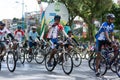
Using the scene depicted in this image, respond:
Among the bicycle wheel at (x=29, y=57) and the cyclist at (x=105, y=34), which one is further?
the bicycle wheel at (x=29, y=57)

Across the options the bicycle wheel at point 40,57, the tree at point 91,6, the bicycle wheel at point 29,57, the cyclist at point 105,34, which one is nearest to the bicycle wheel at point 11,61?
the cyclist at point 105,34

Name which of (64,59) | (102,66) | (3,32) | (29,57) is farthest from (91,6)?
(102,66)

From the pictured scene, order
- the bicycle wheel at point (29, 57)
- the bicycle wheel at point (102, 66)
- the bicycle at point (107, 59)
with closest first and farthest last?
the bicycle at point (107, 59) → the bicycle wheel at point (102, 66) → the bicycle wheel at point (29, 57)

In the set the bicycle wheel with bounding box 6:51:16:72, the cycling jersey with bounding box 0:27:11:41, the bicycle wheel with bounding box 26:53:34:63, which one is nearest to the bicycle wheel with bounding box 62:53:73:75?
the bicycle wheel with bounding box 6:51:16:72

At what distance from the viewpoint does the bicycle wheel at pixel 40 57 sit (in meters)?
18.4

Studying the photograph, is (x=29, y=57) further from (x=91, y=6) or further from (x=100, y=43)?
(x=91, y=6)

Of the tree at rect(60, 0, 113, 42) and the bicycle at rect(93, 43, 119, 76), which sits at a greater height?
the tree at rect(60, 0, 113, 42)

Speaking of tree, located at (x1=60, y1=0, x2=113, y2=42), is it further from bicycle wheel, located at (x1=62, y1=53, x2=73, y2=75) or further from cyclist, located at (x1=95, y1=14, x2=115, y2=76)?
cyclist, located at (x1=95, y1=14, x2=115, y2=76)

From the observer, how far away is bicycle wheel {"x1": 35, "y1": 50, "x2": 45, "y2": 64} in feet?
60.3

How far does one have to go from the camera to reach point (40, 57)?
61.5ft

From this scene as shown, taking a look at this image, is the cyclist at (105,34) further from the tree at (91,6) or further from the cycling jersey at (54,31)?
the tree at (91,6)

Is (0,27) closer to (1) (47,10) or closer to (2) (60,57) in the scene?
(2) (60,57)

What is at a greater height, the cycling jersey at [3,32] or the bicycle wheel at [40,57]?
the cycling jersey at [3,32]

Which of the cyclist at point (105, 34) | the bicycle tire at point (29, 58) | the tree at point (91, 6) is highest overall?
the tree at point (91, 6)
